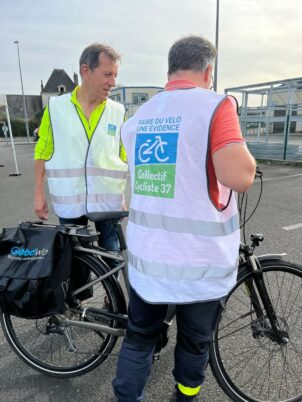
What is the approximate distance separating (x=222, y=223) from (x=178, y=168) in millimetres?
298

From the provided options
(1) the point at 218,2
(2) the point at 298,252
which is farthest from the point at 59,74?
(2) the point at 298,252

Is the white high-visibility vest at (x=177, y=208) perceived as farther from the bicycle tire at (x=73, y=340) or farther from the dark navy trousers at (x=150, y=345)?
the bicycle tire at (x=73, y=340)

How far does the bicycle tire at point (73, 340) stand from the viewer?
208cm

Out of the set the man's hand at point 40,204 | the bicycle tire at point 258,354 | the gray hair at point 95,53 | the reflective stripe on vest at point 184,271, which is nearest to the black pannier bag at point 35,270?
the man's hand at point 40,204

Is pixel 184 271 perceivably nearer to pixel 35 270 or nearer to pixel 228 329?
pixel 35 270

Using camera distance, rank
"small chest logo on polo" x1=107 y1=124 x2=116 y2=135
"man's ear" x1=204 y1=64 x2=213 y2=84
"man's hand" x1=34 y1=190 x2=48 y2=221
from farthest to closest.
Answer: "man's hand" x1=34 y1=190 x2=48 y2=221
"small chest logo on polo" x1=107 y1=124 x2=116 y2=135
"man's ear" x1=204 y1=64 x2=213 y2=84

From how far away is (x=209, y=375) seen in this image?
87.3 inches

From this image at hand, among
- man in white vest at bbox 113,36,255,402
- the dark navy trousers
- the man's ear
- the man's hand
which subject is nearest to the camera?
man in white vest at bbox 113,36,255,402

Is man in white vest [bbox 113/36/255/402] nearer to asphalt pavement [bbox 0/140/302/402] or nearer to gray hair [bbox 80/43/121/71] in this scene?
asphalt pavement [bbox 0/140/302/402]

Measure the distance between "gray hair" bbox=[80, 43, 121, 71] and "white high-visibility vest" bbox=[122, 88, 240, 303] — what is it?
89 cm

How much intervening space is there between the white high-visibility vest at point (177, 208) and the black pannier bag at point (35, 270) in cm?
59

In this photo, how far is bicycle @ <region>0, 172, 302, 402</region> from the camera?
189cm

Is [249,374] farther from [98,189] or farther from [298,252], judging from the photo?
[298,252]

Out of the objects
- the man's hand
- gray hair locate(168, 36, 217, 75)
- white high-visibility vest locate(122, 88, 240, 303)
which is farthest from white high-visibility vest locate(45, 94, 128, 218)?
gray hair locate(168, 36, 217, 75)
